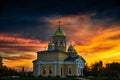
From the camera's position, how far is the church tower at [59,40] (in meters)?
83.7

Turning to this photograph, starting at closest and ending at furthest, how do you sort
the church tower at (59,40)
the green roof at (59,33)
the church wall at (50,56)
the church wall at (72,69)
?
the church wall at (50,56), the church wall at (72,69), the church tower at (59,40), the green roof at (59,33)

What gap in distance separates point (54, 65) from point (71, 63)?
4.57m

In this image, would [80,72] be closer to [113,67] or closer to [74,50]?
[74,50]

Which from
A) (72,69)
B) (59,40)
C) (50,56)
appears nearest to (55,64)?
(50,56)

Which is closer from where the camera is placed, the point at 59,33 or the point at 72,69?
the point at 72,69

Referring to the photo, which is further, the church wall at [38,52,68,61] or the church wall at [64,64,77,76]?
the church wall at [64,64,77,76]

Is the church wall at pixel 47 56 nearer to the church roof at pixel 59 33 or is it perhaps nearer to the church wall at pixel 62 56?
the church wall at pixel 62 56

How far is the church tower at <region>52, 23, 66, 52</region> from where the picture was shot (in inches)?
3295

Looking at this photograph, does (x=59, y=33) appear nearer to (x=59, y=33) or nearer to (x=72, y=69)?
(x=59, y=33)

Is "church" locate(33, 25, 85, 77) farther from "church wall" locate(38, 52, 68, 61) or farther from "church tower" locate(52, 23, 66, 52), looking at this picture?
"church tower" locate(52, 23, 66, 52)

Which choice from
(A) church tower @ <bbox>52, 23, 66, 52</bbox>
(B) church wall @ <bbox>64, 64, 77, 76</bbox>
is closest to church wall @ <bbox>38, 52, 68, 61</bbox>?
(B) church wall @ <bbox>64, 64, 77, 76</bbox>

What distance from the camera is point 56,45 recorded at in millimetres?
83938

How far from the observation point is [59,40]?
84.2 m

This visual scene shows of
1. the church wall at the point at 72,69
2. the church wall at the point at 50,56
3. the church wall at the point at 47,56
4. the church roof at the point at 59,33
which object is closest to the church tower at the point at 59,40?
the church roof at the point at 59,33
